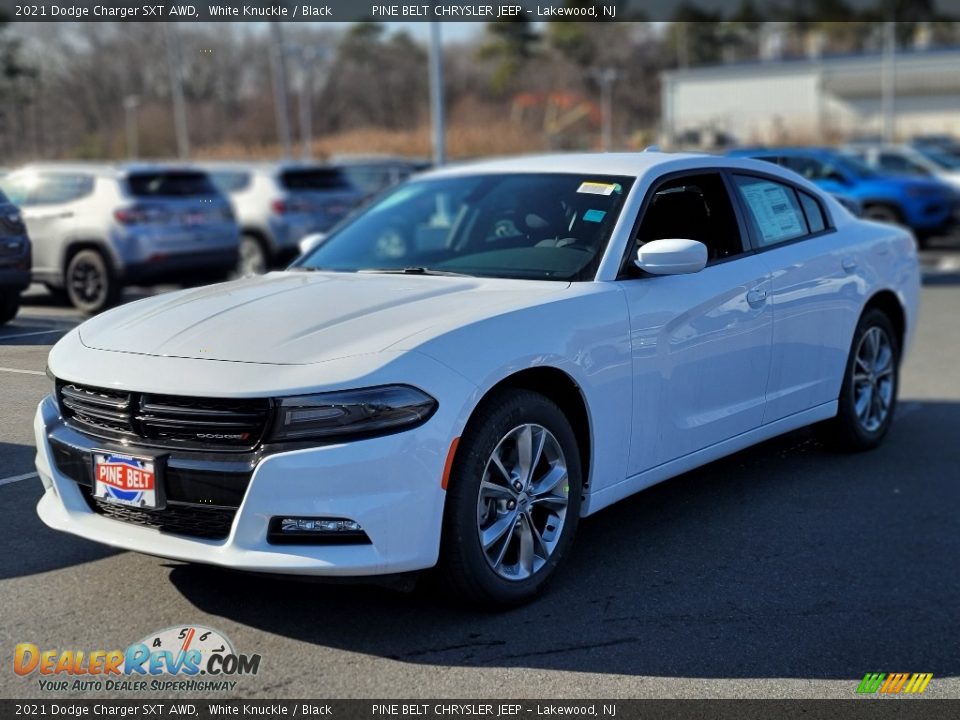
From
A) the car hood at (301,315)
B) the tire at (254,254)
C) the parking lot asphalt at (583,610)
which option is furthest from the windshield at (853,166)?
the car hood at (301,315)

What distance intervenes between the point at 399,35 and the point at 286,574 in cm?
7494

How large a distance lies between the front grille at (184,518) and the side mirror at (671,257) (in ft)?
6.20

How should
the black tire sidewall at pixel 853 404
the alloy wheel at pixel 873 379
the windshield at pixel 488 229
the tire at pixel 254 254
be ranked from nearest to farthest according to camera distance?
the windshield at pixel 488 229 → the black tire sidewall at pixel 853 404 → the alloy wheel at pixel 873 379 → the tire at pixel 254 254

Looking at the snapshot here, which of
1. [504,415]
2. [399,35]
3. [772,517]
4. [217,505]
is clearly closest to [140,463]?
[217,505]

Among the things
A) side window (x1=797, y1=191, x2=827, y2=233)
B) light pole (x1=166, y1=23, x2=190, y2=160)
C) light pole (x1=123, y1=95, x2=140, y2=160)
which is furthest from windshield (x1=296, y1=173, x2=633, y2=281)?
light pole (x1=123, y1=95, x2=140, y2=160)

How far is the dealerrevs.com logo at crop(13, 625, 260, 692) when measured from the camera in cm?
346

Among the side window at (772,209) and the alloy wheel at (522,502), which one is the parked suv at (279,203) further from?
the alloy wheel at (522,502)

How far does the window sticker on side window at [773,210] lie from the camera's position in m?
5.66

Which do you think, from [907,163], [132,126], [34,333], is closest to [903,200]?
[907,163]

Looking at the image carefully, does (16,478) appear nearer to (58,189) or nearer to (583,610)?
(583,610)

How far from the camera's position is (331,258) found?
17.8ft

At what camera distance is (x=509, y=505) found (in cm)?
408

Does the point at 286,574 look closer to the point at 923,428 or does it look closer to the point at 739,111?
the point at 923,428

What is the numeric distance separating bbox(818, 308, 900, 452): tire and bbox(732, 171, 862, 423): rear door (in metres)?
0.18
